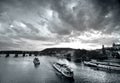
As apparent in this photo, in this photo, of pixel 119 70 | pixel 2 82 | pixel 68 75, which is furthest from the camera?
pixel 119 70

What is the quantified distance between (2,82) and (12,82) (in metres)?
3.19

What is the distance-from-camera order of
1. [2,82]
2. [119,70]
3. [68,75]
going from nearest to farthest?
1. [2,82]
2. [68,75]
3. [119,70]

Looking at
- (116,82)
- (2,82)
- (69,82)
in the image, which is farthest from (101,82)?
(2,82)

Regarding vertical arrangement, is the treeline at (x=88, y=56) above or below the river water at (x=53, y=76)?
above

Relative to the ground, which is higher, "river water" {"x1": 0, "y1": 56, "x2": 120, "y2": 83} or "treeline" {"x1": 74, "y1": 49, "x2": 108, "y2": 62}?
"treeline" {"x1": 74, "y1": 49, "x2": 108, "y2": 62}

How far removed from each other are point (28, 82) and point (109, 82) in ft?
89.6

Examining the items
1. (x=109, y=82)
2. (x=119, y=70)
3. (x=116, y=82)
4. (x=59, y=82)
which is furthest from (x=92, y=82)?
(x=119, y=70)

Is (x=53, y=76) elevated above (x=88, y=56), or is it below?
below

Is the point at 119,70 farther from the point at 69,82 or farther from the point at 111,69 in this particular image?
the point at 69,82

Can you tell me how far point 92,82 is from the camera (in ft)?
109

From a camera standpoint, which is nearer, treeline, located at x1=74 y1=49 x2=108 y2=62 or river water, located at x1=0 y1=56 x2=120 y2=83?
river water, located at x1=0 y1=56 x2=120 y2=83

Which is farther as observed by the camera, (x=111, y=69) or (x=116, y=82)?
(x=111, y=69)

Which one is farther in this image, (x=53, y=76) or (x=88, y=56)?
(x=88, y=56)

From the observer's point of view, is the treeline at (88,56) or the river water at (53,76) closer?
the river water at (53,76)
